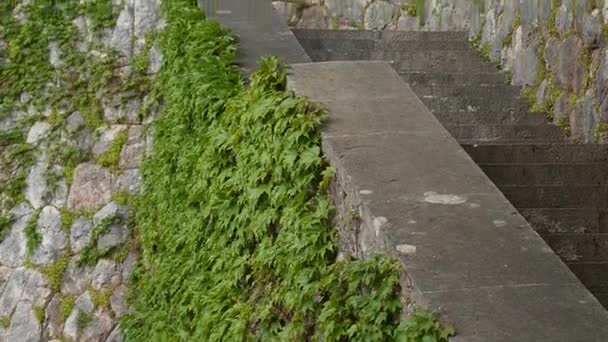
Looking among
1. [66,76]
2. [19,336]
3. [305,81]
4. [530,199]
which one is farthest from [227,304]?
[66,76]

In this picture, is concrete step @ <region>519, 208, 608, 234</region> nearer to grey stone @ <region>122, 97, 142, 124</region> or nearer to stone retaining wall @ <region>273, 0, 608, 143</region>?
stone retaining wall @ <region>273, 0, 608, 143</region>

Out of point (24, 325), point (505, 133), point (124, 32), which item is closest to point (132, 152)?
point (124, 32)

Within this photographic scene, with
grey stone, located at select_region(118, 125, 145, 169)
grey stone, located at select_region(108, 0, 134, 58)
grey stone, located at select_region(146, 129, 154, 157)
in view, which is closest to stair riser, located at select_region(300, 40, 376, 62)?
grey stone, located at select_region(146, 129, 154, 157)

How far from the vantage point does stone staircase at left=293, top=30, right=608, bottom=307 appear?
14.3 ft

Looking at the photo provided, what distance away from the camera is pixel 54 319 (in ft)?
25.0

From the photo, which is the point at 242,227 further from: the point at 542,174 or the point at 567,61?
the point at 567,61

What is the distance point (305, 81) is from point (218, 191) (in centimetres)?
80

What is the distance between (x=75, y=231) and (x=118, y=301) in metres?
0.69

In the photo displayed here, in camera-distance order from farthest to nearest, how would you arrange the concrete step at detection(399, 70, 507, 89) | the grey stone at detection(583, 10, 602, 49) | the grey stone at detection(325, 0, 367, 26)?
1. the grey stone at detection(325, 0, 367, 26)
2. the concrete step at detection(399, 70, 507, 89)
3. the grey stone at detection(583, 10, 602, 49)

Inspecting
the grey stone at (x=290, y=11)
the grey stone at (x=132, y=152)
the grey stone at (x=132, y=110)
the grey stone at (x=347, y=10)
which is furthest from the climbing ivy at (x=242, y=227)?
the grey stone at (x=290, y=11)

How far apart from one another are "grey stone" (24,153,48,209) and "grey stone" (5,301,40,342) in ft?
2.76

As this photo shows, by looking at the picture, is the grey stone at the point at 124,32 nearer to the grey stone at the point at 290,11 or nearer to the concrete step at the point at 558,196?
the grey stone at the point at 290,11

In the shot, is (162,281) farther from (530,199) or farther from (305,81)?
(530,199)

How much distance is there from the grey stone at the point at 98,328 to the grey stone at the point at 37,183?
3.51 feet
